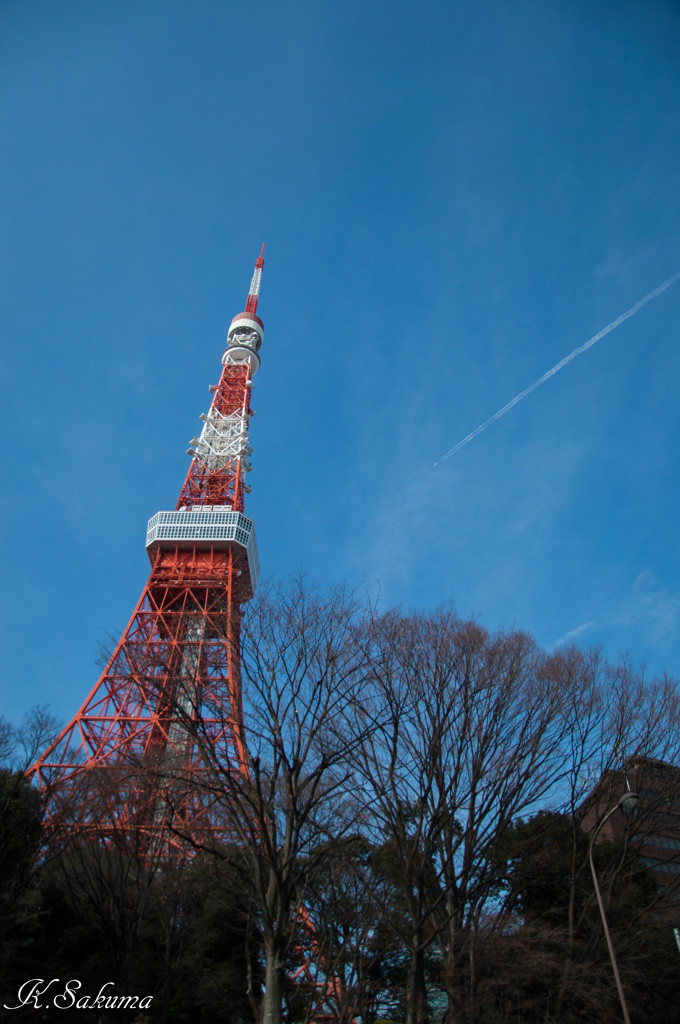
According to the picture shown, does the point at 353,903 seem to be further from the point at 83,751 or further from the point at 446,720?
the point at 83,751

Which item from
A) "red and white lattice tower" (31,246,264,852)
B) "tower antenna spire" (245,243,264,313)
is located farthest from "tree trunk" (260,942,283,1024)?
"tower antenna spire" (245,243,264,313)

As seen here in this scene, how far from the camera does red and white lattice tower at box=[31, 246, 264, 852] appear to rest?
868 centimetres

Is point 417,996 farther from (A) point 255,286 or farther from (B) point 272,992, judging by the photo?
(A) point 255,286

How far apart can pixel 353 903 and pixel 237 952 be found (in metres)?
3.47

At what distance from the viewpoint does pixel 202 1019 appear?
43.5 ft

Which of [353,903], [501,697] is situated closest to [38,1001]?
[353,903]

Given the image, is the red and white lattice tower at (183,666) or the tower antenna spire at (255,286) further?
the tower antenna spire at (255,286)

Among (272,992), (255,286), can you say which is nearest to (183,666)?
(272,992)

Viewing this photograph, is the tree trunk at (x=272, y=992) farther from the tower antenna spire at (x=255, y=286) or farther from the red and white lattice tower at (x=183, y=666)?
the tower antenna spire at (x=255, y=286)

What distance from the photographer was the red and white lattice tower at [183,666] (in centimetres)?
868

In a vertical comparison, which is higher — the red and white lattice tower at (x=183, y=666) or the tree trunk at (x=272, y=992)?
the red and white lattice tower at (x=183, y=666)

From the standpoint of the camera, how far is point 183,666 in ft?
29.2

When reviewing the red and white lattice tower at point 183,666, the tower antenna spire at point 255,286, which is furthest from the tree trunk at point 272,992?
the tower antenna spire at point 255,286

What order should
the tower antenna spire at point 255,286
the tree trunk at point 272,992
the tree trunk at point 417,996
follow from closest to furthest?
the tree trunk at point 272,992
the tree trunk at point 417,996
the tower antenna spire at point 255,286
